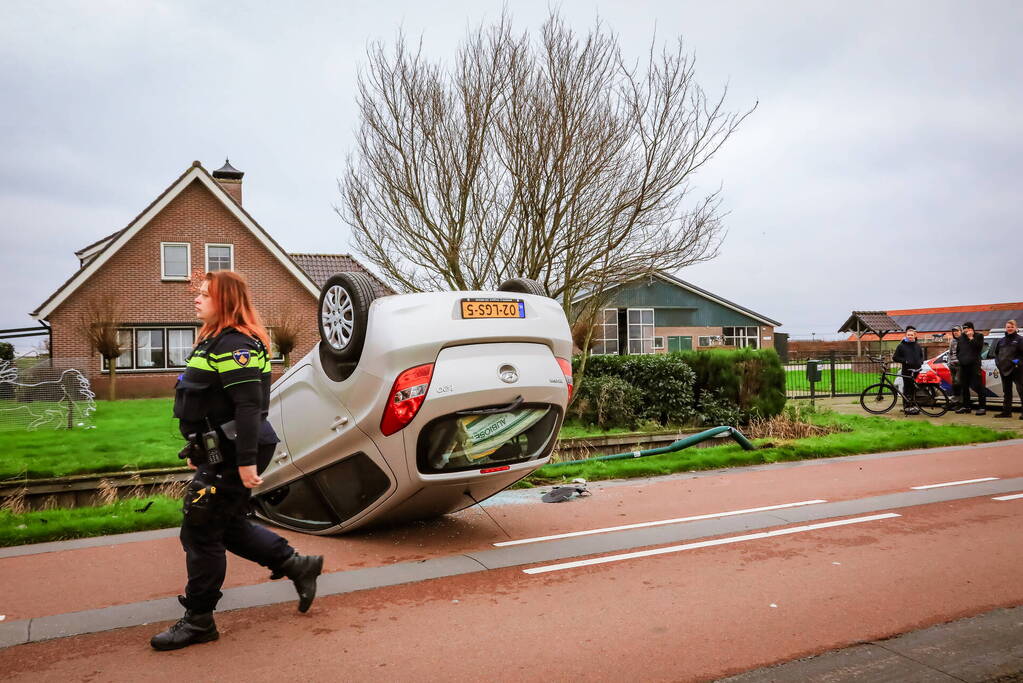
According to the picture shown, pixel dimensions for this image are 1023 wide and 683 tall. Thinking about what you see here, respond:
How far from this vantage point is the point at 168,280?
88.8ft

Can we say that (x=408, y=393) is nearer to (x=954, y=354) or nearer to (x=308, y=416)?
(x=308, y=416)

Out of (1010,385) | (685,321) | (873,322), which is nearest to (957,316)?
(873,322)

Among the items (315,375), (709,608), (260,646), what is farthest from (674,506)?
(260,646)

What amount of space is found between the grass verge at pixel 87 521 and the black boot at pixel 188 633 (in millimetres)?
2819

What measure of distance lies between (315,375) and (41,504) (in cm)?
360

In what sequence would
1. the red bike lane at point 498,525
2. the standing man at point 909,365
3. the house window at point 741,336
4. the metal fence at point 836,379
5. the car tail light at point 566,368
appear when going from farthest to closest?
1. the house window at point 741,336
2. the metal fence at point 836,379
3. the standing man at point 909,365
4. the car tail light at point 566,368
5. the red bike lane at point 498,525

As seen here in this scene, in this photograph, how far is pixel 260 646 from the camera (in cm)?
407

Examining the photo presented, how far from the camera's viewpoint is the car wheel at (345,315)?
216 inches

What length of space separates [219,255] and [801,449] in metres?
22.6

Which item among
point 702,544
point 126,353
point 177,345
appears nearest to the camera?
point 702,544

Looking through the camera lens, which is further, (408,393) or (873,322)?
(873,322)

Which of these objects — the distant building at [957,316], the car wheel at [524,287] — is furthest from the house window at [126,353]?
the distant building at [957,316]

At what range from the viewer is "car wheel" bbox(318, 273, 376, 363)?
5484 millimetres

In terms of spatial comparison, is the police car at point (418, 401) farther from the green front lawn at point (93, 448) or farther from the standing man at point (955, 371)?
the standing man at point (955, 371)
